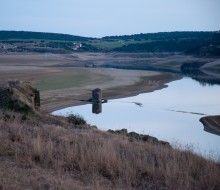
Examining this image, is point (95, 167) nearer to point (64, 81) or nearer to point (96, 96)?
point (96, 96)

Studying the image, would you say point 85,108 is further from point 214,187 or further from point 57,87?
point 214,187

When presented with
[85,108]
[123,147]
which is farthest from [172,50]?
[123,147]

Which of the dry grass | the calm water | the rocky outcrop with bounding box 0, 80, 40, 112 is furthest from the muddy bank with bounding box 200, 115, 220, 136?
the dry grass

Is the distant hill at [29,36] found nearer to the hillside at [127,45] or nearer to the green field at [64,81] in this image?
the hillside at [127,45]

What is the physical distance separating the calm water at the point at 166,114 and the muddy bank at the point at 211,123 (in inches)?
14.0

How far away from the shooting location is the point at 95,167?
6762 millimetres

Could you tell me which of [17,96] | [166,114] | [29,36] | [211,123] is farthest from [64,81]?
[29,36]

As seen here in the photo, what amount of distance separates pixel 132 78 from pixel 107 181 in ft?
142

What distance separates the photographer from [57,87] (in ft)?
125

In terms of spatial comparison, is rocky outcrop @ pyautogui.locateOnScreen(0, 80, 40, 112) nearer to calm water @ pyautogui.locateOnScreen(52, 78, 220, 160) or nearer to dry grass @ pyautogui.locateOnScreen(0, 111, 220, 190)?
calm water @ pyautogui.locateOnScreen(52, 78, 220, 160)

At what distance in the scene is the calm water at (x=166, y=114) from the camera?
20906 millimetres

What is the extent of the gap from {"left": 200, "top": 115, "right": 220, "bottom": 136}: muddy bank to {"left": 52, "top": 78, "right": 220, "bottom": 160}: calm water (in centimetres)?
35

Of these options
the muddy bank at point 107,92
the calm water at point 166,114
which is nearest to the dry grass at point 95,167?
the calm water at point 166,114

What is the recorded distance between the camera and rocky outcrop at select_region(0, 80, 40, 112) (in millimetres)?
15508
